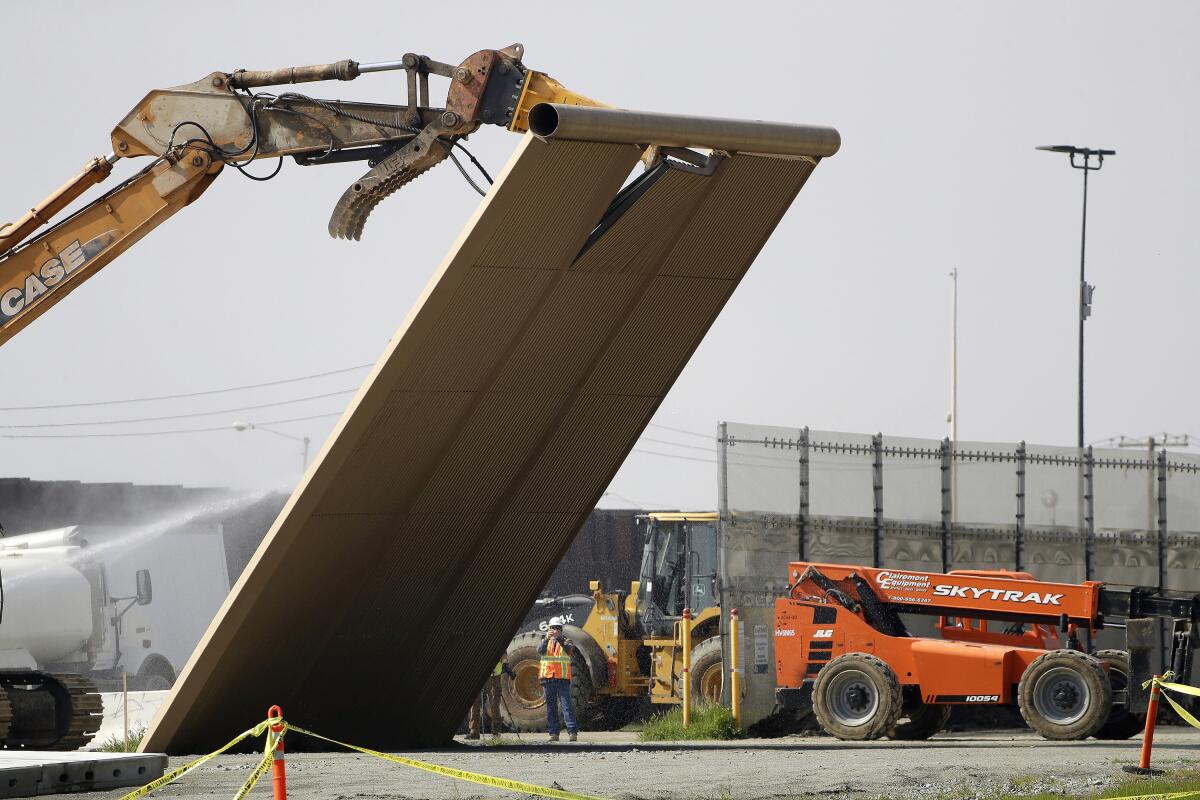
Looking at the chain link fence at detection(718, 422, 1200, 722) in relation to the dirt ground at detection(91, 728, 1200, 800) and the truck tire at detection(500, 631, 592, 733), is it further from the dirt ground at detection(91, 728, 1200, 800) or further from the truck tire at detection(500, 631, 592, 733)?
the truck tire at detection(500, 631, 592, 733)

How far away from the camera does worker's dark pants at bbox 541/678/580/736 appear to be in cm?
2302

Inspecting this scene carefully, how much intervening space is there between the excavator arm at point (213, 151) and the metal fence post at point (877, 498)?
9.36m

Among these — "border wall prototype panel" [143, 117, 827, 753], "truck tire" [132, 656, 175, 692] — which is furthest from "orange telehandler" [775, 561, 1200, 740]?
"truck tire" [132, 656, 175, 692]

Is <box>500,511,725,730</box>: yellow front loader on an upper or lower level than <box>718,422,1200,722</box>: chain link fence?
lower

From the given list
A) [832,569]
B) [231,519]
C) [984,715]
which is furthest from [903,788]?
[231,519]

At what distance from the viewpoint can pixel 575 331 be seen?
16922mm

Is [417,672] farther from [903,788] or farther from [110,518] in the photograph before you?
[110,518]

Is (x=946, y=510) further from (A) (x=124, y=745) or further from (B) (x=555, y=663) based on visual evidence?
(A) (x=124, y=745)

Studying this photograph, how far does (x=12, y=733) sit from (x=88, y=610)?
3.40 m

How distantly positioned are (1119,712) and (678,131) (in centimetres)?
944

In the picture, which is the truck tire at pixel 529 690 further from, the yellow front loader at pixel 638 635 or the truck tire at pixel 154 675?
the truck tire at pixel 154 675

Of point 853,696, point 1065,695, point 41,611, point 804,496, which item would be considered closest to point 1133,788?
point 1065,695

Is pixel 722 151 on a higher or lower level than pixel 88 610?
higher

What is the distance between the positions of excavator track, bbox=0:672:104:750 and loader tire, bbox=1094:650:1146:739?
1127 cm
